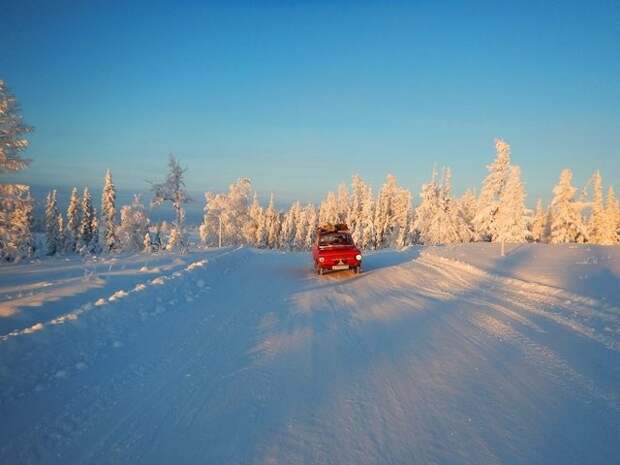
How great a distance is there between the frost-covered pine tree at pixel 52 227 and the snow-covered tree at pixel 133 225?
22.4m

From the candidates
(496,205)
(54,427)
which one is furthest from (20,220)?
(496,205)

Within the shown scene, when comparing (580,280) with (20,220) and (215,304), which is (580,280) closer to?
(215,304)

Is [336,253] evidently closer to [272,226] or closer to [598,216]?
[598,216]

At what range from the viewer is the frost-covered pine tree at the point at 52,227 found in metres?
63.8

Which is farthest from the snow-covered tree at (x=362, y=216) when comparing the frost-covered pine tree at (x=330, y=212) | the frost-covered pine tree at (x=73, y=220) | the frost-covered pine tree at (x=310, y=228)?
the frost-covered pine tree at (x=73, y=220)

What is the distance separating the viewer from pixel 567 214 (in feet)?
144

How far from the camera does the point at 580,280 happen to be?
13.1 metres

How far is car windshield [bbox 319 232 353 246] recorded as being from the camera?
1839 centimetres

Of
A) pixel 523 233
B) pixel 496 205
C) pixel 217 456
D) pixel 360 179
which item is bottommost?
pixel 217 456

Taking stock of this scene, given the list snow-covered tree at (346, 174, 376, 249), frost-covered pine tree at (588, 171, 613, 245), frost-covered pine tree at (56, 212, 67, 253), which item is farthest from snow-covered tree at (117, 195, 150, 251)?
frost-covered pine tree at (588, 171, 613, 245)

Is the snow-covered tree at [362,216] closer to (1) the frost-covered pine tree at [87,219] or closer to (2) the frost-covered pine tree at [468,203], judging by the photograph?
(2) the frost-covered pine tree at [468,203]

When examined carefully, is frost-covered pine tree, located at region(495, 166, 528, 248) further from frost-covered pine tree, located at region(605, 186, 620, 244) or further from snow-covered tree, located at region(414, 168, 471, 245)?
frost-covered pine tree, located at region(605, 186, 620, 244)

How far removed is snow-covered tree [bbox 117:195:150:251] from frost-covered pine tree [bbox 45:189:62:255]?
22.4 meters

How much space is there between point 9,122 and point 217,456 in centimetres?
2043
